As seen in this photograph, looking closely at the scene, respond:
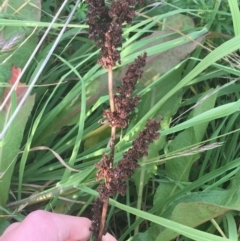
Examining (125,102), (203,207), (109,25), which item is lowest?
(203,207)

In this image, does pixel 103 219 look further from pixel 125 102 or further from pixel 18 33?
pixel 18 33

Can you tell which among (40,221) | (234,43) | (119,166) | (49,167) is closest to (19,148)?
(49,167)

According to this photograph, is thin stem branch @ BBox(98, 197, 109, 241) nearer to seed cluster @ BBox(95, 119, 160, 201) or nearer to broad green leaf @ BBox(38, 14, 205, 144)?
seed cluster @ BBox(95, 119, 160, 201)

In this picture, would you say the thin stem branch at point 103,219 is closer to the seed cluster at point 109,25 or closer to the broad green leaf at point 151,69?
the seed cluster at point 109,25

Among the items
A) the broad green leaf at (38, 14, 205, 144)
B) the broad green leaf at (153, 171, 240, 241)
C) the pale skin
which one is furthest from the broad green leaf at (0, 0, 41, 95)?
the broad green leaf at (153, 171, 240, 241)

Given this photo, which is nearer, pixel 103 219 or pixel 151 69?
pixel 103 219

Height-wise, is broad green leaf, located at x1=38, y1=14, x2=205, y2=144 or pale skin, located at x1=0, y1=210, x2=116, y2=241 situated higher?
broad green leaf, located at x1=38, y1=14, x2=205, y2=144

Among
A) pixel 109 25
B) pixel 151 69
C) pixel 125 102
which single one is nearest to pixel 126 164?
pixel 125 102

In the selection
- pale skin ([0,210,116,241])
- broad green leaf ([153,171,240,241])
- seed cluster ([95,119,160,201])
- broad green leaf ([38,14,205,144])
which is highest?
broad green leaf ([38,14,205,144])

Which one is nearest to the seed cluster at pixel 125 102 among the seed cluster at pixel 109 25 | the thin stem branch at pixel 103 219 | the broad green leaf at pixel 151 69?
the seed cluster at pixel 109 25
